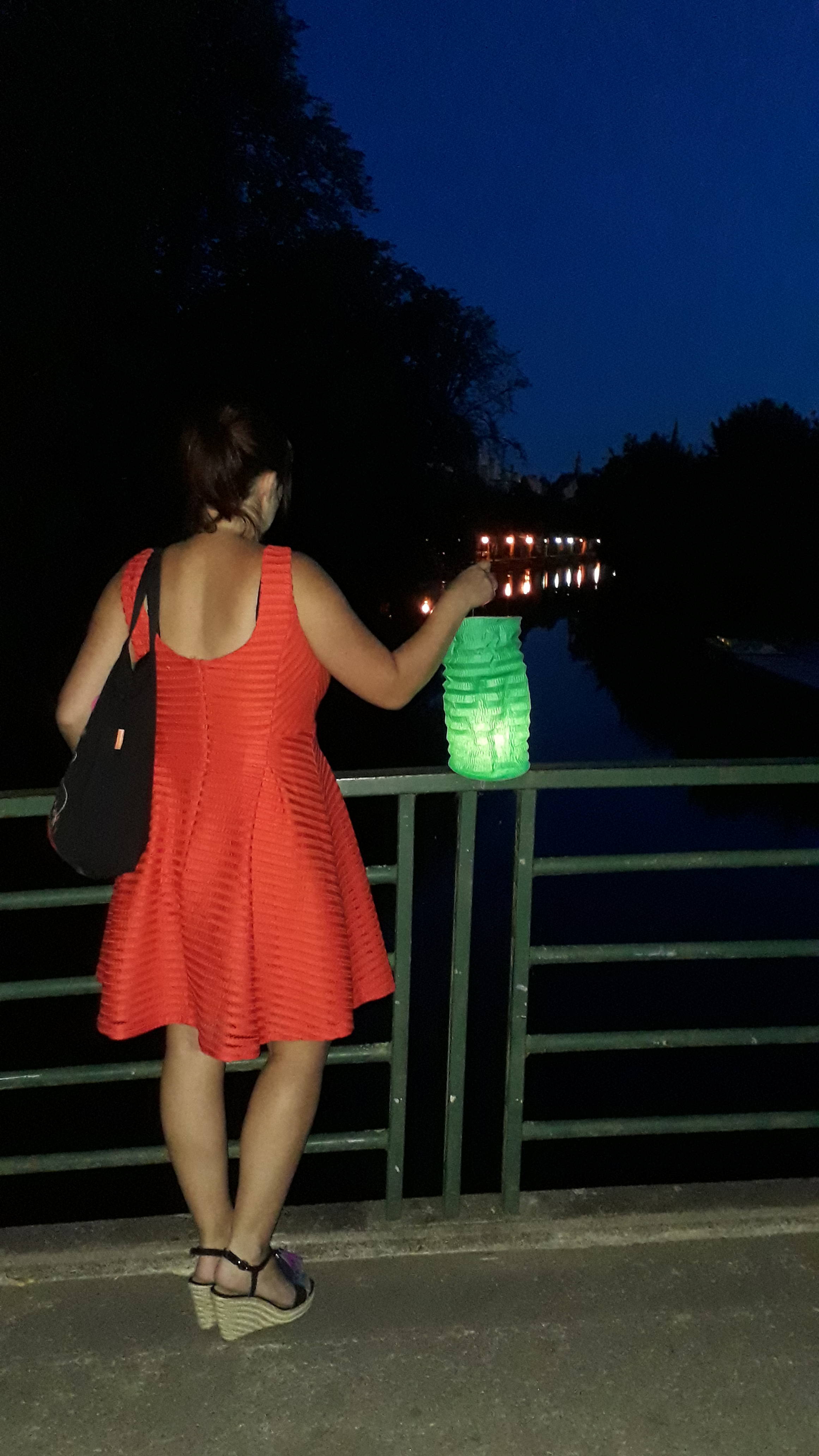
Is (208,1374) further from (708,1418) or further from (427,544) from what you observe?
(427,544)

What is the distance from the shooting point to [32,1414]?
7.68 ft

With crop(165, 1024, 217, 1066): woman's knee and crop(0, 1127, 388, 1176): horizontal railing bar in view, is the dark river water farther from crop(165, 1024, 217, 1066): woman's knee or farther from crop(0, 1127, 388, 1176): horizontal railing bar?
crop(165, 1024, 217, 1066): woman's knee

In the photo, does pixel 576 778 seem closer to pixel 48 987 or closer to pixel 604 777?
pixel 604 777

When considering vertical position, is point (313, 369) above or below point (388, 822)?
above

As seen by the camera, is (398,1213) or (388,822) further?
(388,822)

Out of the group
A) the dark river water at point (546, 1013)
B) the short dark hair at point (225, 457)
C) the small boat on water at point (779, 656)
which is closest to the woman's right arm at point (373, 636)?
the short dark hair at point (225, 457)

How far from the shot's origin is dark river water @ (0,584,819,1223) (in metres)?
9.41

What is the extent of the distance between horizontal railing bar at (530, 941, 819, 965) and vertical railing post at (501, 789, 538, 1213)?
47 millimetres

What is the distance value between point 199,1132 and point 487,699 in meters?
1.11

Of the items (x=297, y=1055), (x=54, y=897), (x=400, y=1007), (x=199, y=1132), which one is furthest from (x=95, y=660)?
(x=400, y=1007)

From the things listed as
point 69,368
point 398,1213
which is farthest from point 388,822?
point 398,1213

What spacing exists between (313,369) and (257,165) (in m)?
9.56

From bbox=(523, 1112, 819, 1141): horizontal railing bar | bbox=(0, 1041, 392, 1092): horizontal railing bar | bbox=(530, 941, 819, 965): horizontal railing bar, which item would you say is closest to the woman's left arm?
bbox=(0, 1041, 392, 1092): horizontal railing bar

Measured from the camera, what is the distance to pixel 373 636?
7.39ft
